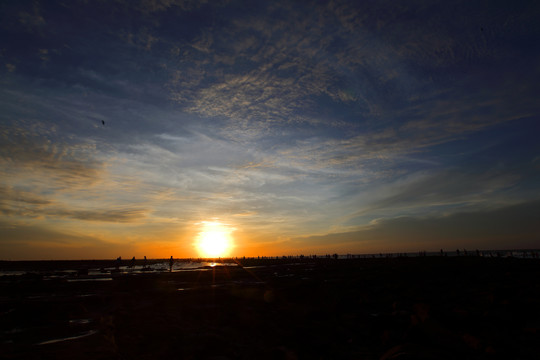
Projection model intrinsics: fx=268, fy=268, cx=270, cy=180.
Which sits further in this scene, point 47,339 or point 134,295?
point 134,295

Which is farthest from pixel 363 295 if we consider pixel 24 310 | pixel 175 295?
pixel 24 310

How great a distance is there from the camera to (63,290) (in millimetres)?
25328

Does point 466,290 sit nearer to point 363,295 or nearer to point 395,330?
point 363,295

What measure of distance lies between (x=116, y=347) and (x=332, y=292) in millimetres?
16298

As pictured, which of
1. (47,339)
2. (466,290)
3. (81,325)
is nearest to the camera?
(47,339)

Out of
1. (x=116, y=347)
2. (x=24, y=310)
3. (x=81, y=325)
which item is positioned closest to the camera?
(x=116, y=347)

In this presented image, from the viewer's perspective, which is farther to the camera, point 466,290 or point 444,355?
point 466,290

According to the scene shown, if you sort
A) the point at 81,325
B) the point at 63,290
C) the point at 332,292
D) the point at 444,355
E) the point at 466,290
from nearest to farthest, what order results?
the point at 444,355, the point at 81,325, the point at 466,290, the point at 332,292, the point at 63,290

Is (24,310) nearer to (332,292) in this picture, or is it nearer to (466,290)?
(332,292)

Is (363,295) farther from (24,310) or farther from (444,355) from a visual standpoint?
(24,310)

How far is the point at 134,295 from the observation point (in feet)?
73.7

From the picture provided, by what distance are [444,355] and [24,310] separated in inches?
885

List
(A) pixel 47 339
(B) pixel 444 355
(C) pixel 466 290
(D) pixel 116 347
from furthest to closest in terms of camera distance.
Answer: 1. (C) pixel 466 290
2. (A) pixel 47 339
3. (D) pixel 116 347
4. (B) pixel 444 355

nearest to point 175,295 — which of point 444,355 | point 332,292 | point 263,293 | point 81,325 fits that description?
point 263,293
